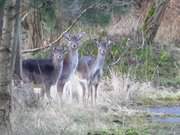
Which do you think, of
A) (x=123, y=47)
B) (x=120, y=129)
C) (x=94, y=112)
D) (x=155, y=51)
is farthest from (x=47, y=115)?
(x=155, y=51)

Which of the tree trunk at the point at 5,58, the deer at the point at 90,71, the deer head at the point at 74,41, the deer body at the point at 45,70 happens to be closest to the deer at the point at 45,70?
the deer body at the point at 45,70

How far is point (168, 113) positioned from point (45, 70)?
2.79 meters

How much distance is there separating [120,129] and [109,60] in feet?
24.5

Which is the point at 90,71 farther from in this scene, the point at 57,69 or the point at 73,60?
the point at 57,69

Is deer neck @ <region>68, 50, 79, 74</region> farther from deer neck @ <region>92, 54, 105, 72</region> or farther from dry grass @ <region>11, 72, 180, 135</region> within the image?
deer neck @ <region>92, 54, 105, 72</region>

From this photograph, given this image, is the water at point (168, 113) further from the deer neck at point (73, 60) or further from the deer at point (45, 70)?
the deer at point (45, 70)

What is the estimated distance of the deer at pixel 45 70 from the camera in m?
13.9

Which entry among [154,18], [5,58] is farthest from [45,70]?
[154,18]

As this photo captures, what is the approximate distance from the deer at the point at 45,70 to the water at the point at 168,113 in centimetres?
222

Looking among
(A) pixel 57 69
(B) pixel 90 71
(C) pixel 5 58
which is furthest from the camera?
(B) pixel 90 71

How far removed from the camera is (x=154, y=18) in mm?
21938

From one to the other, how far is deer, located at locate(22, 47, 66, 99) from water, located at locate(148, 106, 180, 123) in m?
2.22

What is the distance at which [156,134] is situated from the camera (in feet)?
36.7

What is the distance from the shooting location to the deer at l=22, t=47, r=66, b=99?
13914 millimetres
